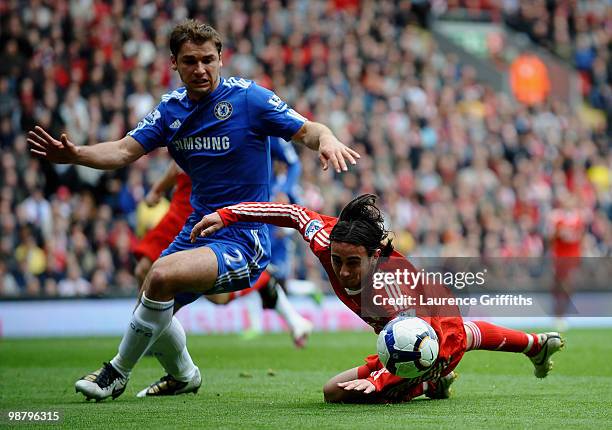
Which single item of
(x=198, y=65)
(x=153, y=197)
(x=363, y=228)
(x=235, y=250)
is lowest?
(x=235, y=250)

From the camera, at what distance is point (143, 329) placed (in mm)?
7172

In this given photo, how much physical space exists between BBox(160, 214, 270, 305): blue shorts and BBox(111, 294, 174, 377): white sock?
0.36m

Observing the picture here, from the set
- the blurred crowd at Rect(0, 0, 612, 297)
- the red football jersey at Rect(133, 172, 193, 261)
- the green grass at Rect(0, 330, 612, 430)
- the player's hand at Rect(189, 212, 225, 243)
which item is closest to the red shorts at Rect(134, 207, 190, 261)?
the red football jersey at Rect(133, 172, 193, 261)

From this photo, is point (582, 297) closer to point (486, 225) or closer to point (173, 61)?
point (486, 225)

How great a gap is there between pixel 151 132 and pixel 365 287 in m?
1.90

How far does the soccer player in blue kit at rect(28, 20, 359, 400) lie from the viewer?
716 centimetres

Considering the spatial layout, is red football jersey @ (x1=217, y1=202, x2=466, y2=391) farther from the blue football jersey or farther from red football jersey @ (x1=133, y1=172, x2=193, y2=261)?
red football jersey @ (x1=133, y1=172, x2=193, y2=261)

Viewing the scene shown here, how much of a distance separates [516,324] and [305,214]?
10.2 m

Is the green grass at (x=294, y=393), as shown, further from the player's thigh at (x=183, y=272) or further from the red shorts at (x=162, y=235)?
the red shorts at (x=162, y=235)

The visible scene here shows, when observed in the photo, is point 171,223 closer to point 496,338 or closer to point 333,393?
point 333,393

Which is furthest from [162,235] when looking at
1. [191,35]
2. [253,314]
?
[253,314]

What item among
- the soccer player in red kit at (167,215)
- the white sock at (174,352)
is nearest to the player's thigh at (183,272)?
the white sock at (174,352)

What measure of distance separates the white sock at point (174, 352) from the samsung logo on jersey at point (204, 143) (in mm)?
1194

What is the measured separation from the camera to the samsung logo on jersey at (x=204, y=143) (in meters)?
7.56
